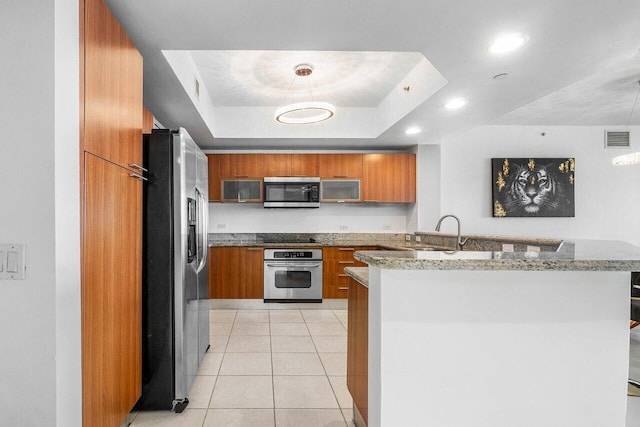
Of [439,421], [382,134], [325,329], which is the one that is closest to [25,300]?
[439,421]

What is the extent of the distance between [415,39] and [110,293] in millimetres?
2285

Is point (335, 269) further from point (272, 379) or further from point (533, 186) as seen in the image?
point (533, 186)

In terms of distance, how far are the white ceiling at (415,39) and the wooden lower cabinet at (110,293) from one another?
983 millimetres

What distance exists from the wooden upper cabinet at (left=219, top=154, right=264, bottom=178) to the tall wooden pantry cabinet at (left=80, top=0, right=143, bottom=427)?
3033mm

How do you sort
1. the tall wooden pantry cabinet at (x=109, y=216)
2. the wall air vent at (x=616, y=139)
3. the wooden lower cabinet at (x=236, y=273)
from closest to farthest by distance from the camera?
the tall wooden pantry cabinet at (x=109, y=216), the wooden lower cabinet at (x=236, y=273), the wall air vent at (x=616, y=139)

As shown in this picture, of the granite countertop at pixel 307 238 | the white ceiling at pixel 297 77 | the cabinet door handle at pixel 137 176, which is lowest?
the granite countertop at pixel 307 238

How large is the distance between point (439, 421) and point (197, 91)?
11.6 feet

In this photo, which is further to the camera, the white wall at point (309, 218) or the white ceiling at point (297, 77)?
the white wall at point (309, 218)

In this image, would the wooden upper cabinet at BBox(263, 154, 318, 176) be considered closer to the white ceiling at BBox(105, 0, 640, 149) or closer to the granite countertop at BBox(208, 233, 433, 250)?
the granite countertop at BBox(208, 233, 433, 250)

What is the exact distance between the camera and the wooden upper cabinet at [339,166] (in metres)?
5.36

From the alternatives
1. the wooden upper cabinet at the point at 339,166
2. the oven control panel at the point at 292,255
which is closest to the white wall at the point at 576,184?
the wooden upper cabinet at the point at 339,166

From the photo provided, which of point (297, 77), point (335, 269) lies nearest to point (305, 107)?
point (297, 77)

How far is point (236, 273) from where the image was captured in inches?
198

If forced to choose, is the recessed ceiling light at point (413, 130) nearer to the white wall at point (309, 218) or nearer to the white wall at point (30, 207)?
the white wall at point (309, 218)
